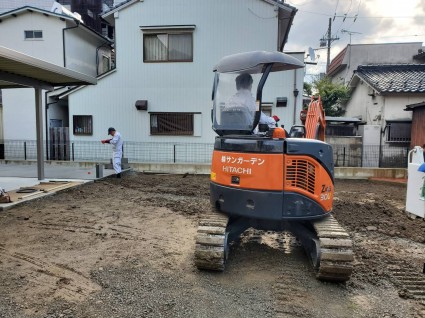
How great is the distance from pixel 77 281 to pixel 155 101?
34.0 feet

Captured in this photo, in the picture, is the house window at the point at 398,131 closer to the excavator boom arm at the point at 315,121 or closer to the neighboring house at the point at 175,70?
the neighboring house at the point at 175,70

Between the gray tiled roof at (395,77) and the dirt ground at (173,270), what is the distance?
28.9ft

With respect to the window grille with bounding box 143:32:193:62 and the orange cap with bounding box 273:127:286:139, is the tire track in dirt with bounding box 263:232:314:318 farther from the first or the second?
the window grille with bounding box 143:32:193:62

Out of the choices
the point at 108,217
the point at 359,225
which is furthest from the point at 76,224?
the point at 359,225

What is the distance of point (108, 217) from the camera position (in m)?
6.16

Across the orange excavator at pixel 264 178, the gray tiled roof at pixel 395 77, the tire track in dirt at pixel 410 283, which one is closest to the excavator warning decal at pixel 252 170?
the orange excavator at pixel 264 178

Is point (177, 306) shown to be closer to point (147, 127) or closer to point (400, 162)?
point (147, 127)

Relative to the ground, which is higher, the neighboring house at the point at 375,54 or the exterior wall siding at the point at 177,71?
the neighboring house at the point at 375,54

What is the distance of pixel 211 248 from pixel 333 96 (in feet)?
58.2

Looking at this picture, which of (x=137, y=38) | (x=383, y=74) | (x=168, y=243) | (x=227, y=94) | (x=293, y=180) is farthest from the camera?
(x=383, y=74)

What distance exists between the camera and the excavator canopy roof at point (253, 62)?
3.57m

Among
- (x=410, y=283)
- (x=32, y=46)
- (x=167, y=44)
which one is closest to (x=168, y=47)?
(x=167, y=44)

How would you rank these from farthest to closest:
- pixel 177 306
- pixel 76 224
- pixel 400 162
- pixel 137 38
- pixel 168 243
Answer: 1. pixel 137 38
2. pixel 400 162
3. pixel 76 224
4. pixel 168 243
5. pixel 177 306

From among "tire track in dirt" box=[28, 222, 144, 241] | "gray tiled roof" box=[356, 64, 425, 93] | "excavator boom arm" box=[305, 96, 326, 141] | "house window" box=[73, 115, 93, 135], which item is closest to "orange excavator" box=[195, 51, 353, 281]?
"excavator boom arm" box=[305, 96, 326, 141]
